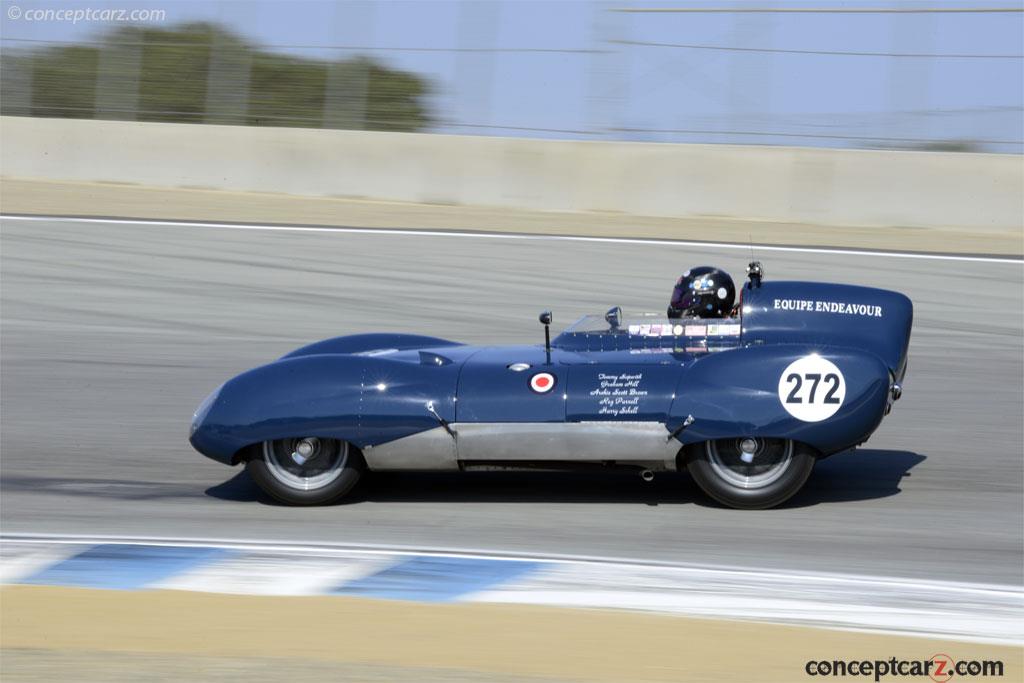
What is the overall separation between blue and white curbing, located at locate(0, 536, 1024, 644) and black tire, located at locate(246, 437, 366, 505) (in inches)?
22.8

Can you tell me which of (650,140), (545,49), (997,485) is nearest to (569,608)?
(997,485)

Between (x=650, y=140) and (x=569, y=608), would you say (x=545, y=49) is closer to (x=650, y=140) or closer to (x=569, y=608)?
(x=650, y=140)

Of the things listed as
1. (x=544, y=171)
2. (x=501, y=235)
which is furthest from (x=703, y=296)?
(x=544, y=171)

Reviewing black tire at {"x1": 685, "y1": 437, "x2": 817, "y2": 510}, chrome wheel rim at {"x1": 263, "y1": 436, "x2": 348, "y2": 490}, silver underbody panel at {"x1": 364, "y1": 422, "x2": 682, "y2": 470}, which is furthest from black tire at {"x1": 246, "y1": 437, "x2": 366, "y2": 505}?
black tire at {"x1": 685, "y1": 437, "x2": 817, "y2": 510}

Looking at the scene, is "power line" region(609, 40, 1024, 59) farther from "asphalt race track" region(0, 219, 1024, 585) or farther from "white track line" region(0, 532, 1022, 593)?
"white track line" region(0, 532, 1022, 593)

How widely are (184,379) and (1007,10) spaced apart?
1026 centimetres

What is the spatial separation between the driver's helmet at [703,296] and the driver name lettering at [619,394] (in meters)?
0.86

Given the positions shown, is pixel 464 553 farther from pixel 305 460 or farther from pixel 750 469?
pixel 750 469

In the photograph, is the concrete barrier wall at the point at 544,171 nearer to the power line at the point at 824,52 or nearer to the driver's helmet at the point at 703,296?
the power line at the point at 824,52

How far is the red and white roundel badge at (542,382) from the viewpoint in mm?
6477

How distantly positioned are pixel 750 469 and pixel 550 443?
951 mm

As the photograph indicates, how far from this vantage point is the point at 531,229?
15148mm

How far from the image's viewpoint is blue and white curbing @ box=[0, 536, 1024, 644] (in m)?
5.21

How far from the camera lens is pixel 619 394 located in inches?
253
